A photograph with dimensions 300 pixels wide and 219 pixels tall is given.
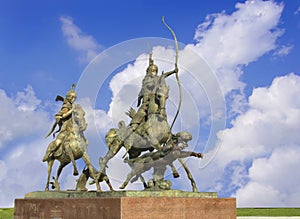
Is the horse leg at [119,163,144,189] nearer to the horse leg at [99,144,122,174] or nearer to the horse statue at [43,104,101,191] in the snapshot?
the horse leg at [99,144,122,174]

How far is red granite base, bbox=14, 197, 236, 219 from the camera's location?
897 cm

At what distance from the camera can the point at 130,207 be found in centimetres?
891

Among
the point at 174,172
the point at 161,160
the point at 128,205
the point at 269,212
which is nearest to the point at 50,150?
the point at 161,160

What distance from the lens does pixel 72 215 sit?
9969 mm

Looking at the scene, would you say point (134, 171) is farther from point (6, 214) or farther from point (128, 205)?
point (6, 214)

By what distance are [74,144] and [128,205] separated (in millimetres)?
3070

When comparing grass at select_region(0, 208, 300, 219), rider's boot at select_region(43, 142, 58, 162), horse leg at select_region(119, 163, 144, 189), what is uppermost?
rider's boot at select_region(43, 142, 58, 162)

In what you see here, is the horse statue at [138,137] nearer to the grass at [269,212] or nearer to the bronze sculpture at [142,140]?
the bronze sculpture at [142,140]

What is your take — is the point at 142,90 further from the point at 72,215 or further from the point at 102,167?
the point at 72,215

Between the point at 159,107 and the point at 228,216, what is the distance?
3.06 metres

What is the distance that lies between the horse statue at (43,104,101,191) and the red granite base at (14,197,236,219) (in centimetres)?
112

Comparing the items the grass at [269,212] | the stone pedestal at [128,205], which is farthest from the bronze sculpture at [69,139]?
the grass at [269,212]

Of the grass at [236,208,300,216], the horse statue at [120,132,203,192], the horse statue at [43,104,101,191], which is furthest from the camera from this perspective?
the grass at [236,208,300,216]

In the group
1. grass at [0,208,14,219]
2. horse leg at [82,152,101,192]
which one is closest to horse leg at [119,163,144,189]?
horse leg at [82,152,101,192]
